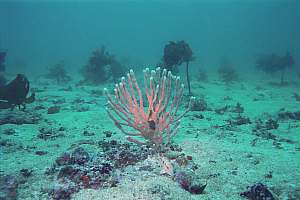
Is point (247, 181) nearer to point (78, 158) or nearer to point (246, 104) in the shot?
point (78, 158)

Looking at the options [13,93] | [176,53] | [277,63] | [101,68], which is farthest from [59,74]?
[277,63]

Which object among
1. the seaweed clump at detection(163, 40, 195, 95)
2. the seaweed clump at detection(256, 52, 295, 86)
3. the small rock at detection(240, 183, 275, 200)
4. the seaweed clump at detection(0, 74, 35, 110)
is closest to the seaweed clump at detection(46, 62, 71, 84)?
the seaweed clump at detection(163, 40, 195, 95)

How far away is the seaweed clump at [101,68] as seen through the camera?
22703 mm

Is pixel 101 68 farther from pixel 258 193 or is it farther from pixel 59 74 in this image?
pixel 258 193

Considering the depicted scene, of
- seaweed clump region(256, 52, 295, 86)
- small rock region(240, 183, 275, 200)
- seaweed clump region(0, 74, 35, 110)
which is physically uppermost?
seaweed clump region(256, 52, 295, 86)

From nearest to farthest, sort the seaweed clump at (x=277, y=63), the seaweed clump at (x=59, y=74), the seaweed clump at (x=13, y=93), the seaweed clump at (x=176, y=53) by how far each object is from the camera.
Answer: the seaweed clump at (x=13, y=93), the seaweed clump at (x=176, y=53), the seaweed clump at (x=59, y=74), the seaweed clump at (x=277, y=63)

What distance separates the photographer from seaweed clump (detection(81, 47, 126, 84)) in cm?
2270

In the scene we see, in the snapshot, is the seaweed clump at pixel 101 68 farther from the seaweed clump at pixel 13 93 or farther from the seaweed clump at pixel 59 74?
the seaweed clump at pixel 13 93

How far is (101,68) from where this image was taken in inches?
905

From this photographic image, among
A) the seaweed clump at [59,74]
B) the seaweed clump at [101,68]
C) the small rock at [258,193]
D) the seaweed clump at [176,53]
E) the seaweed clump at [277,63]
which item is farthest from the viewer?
the seaweed clump at [277,63]

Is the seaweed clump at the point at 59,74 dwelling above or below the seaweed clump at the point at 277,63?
below

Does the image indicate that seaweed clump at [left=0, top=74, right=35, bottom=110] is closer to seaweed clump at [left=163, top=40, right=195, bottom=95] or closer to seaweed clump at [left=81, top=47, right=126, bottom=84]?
seaweed clump at [left=163, top=40, right=195, bottom=95]

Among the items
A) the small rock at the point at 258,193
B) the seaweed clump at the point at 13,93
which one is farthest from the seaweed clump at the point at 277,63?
the small rock at the point at 258,193

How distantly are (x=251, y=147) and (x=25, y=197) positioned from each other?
19.2ft
